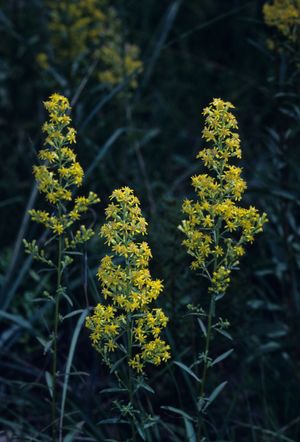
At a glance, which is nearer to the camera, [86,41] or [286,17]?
[286,17]

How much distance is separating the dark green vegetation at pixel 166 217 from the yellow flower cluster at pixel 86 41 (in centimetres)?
14

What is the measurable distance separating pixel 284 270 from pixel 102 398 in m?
1.29

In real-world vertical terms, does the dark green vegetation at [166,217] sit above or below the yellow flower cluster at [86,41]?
Result: below

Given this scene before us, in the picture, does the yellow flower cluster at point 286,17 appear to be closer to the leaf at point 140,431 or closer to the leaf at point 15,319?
the leaf at point 15,319

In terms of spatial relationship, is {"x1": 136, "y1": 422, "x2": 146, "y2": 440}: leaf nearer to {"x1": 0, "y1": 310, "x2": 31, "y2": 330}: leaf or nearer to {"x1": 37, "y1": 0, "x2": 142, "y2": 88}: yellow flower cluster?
{"x1": 0, "y1": 310, "x2": 31, "y2": 330}: leaf

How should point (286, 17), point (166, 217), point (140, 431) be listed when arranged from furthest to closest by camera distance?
point (166, 217)
point (286, 17)
point (140, 431)

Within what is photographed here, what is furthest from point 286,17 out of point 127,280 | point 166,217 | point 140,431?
point 140,431

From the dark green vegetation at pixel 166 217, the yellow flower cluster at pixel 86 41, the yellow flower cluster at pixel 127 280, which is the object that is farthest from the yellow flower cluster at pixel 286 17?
the yellow flower cluster at pixel 127 280

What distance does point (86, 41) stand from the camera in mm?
5441

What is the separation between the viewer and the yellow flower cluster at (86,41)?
16.6 feet

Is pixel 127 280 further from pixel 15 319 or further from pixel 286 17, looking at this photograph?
pixel 286 17

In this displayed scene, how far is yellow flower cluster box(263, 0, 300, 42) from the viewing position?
3.53m

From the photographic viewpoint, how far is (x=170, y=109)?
19.7 ft

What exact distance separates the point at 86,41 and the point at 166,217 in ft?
7.38
